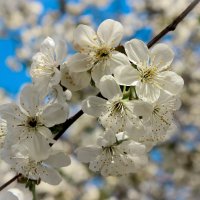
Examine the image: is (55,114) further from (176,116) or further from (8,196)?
(176,116)

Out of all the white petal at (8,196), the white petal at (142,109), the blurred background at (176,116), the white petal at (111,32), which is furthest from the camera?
the blurred background at (176,116)

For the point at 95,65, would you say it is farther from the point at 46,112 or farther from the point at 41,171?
the point at 41,171

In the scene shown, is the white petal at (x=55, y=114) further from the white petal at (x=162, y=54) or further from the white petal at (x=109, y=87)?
the white petal at (x=162, y=54)

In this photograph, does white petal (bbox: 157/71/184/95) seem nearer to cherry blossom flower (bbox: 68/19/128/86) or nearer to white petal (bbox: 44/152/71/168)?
cherry blossom flower (bbox: 68/19/128/86)

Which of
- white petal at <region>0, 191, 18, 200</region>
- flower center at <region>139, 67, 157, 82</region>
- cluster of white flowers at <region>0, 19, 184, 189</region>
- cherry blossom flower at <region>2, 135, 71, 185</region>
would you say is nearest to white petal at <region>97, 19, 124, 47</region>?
cluster of white flowers at <region>0, 19, 184, 189</region>

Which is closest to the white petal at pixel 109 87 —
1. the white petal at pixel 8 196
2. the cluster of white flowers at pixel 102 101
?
the cluster of white flowers at pixel 102 101

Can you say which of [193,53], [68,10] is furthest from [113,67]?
[68,10]

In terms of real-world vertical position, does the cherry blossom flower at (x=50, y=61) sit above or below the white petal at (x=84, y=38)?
below

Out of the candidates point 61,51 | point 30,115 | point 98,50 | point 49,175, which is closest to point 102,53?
point 98,50
